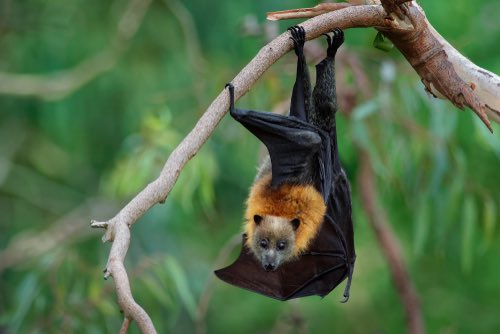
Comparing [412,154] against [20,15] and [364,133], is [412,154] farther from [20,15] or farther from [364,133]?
[20,15]

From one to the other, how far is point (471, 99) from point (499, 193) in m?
4.49

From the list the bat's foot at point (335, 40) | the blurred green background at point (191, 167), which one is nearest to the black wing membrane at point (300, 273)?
the blurred green background at point (191, 167)

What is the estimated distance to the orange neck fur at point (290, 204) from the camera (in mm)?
4426

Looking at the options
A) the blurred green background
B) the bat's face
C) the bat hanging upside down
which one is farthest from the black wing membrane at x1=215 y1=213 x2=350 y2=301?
the blurred green background

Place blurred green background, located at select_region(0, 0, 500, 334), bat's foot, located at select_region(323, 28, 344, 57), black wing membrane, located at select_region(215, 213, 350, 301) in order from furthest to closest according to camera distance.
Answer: blurred green background, located at select_region(0, 0, 500, 334), black wing membrane, located at select_region(215, 213, 350, 301), bat's foot, located at select_region(323, 28, 344, 57)

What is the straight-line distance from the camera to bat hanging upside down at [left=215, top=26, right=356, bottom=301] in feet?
13.0

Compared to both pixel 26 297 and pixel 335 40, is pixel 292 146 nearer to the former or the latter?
pixel 335 40

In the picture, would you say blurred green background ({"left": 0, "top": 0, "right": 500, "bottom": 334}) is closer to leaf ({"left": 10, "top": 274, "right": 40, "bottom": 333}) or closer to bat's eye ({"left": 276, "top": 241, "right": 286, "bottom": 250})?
leaf ({"left": 10, "top": 274, "right": 40, "bottom": 333})

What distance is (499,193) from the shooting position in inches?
294

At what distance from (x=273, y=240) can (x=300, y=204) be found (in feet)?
0.75

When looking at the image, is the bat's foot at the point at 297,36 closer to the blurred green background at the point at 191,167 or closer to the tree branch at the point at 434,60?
the tree branch at the point at 434,60

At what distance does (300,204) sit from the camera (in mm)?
4457

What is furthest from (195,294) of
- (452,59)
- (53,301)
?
(452,59)

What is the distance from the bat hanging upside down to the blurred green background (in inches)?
26.7
